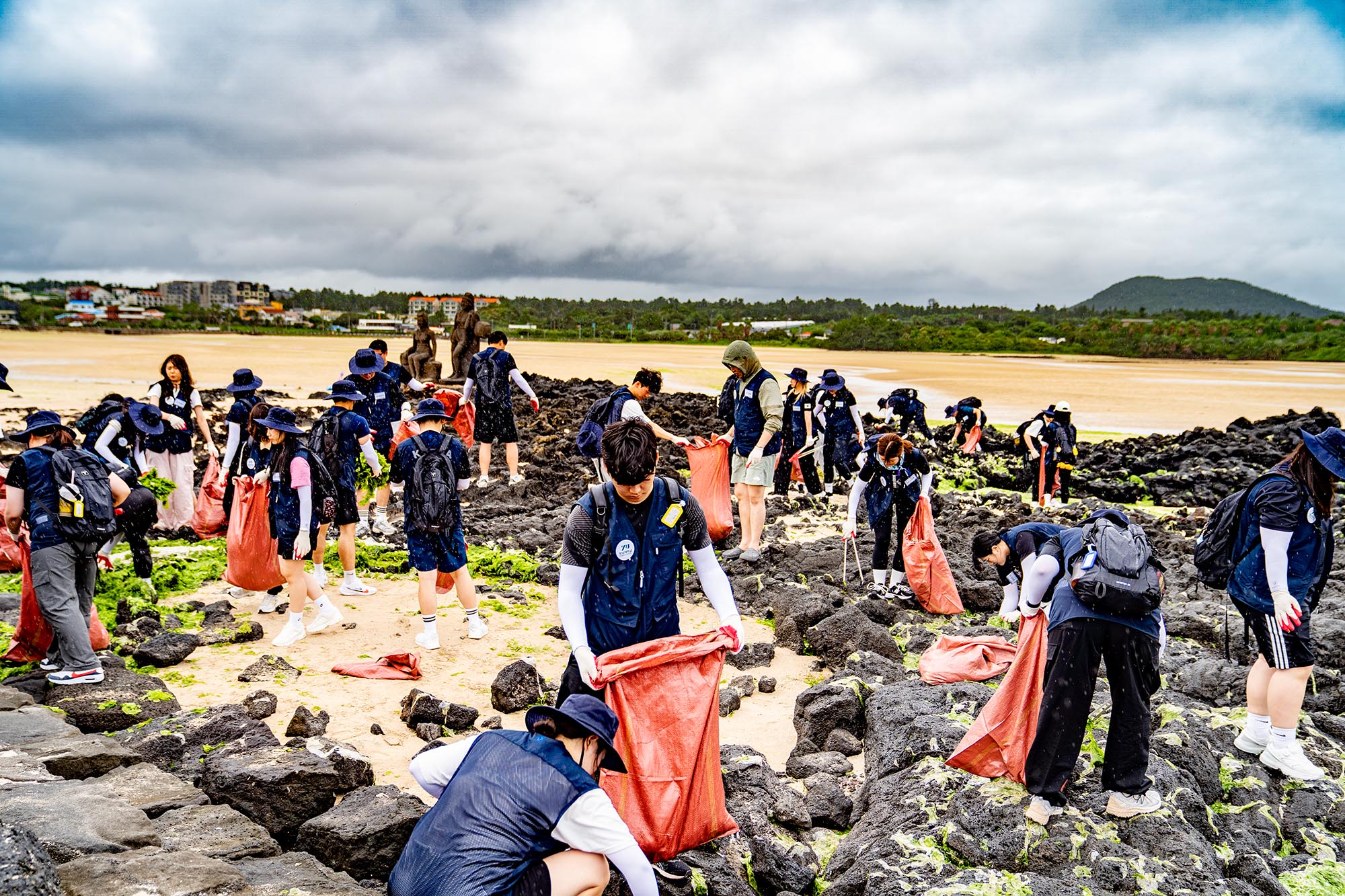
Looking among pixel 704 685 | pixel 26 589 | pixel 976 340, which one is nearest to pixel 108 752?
pixel 26 589

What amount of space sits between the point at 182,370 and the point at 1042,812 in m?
8.88

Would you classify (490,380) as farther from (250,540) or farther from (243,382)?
(250,540)

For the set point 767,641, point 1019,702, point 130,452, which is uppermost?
point 130,452

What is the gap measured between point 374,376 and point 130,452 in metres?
2.58

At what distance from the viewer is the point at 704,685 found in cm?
372

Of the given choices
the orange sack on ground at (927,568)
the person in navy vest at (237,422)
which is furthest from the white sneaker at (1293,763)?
the person in navy vest at (237,422)

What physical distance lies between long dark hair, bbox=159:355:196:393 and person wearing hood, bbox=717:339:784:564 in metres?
5.74

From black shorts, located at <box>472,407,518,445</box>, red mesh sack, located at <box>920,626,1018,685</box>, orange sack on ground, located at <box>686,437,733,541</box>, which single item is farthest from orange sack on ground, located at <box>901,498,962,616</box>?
black shorts, located at <box>472,407,518,445</box>

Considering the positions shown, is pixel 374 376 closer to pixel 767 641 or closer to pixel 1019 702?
pixel 767 641

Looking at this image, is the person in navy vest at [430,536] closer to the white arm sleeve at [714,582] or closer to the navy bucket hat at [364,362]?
the navy bucket hat at [364,362]

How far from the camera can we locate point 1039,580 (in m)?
3.88

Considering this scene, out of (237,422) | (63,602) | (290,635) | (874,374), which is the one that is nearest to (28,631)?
(63,602)

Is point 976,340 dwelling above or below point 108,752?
above

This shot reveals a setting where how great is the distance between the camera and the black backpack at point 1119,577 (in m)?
3.45
